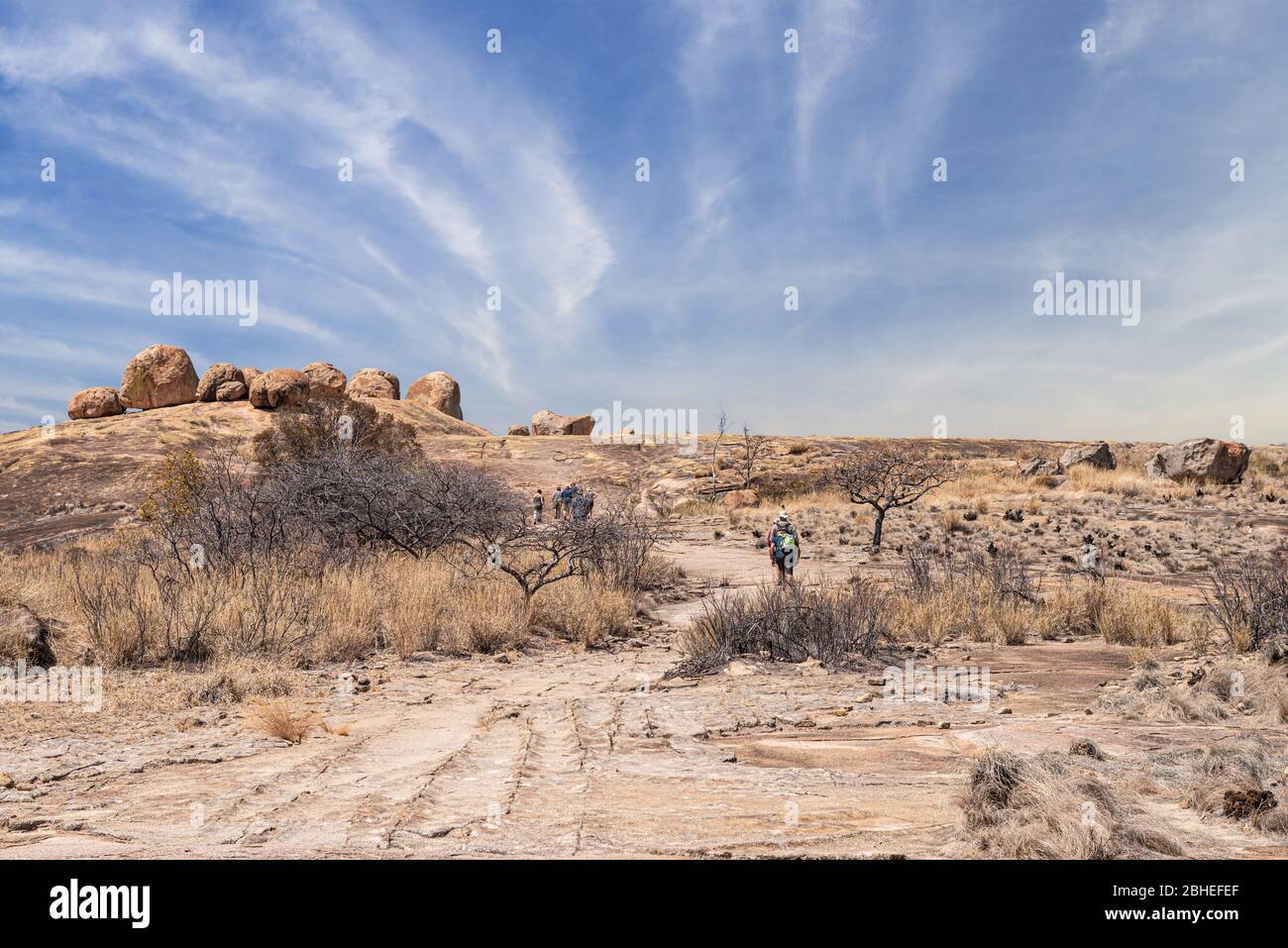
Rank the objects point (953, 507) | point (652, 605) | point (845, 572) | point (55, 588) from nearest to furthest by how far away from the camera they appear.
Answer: point (55, 588) → point (652, 605) → point (845, 572) → point (953, 507)

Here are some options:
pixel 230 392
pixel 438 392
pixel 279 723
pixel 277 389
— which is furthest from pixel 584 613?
pixel 438 392

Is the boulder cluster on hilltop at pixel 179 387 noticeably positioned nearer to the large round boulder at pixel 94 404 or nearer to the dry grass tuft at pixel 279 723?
the large round boulder at pixel 94 404

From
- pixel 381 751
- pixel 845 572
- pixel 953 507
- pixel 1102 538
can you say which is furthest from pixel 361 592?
pixel 953 507

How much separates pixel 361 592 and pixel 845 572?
9.95 m

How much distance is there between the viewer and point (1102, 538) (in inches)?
740

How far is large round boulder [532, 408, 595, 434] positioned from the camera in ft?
205

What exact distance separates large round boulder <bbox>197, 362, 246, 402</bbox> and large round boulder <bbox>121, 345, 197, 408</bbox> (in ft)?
2.72

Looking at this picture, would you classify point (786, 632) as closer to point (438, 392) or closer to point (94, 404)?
point (94, 404)

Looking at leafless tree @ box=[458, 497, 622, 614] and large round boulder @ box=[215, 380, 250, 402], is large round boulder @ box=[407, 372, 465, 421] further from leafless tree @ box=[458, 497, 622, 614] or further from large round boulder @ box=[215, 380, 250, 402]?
leafless tree @ box=[458, 497, 622, 614]

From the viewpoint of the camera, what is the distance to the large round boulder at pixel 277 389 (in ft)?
153

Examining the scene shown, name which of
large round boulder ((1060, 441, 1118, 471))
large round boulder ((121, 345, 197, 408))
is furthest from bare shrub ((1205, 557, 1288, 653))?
large round boulder ((121, 345, 197, 408))

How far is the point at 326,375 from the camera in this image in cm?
5231

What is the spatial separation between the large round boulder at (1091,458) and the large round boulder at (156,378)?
48.2m
